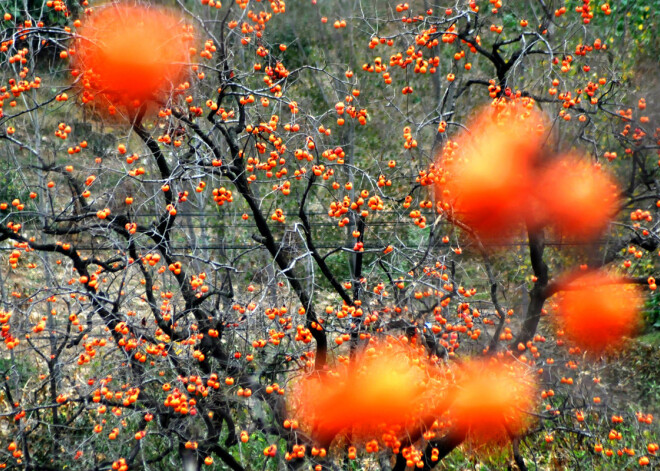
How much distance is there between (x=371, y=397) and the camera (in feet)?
17.6

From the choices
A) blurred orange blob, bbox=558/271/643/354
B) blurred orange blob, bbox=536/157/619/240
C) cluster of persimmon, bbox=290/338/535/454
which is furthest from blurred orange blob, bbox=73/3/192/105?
blurred orange blob, bbox=558/271/643/354

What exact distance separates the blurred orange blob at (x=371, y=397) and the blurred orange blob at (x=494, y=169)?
3.92 feet

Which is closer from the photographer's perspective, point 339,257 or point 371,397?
point 371,397

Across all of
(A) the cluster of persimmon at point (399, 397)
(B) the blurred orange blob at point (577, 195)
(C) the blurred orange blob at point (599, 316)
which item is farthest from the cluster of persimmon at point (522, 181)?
(A) the cluster of persimmon at point (399, 397)

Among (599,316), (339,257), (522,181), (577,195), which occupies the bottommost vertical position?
(599,316)

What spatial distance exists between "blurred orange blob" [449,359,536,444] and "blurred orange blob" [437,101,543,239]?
1.25 m

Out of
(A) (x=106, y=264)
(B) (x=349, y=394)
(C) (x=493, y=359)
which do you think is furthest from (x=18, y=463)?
(C) (x=493, y=359)

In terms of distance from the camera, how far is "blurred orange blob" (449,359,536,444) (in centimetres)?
543

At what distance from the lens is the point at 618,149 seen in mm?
8859

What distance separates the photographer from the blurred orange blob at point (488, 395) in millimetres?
5430

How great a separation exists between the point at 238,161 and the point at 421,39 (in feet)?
5.06

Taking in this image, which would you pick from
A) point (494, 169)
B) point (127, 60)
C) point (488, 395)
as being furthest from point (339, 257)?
point (127, 60)

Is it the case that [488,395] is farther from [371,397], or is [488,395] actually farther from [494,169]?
[494,169]

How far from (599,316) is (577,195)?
217 cm
